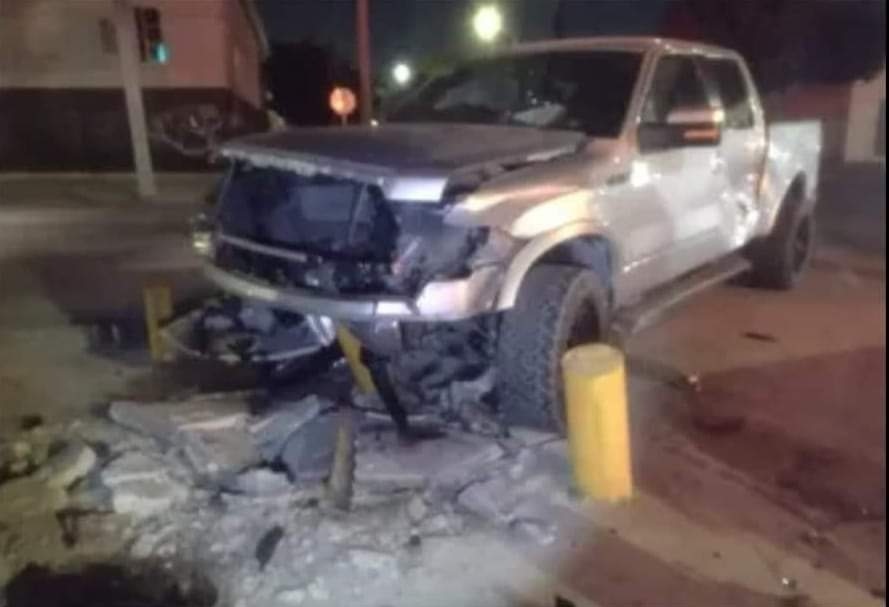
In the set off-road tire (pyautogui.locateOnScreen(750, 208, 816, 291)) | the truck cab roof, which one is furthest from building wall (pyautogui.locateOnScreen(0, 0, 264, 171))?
off-road tire (pyautogui.locateOnScreen(750, 208, 816, 291))

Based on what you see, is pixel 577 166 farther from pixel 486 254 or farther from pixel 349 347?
pixel 349 347

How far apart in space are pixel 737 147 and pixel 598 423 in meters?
2.81

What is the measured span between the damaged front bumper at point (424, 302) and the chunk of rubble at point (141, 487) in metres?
0.85

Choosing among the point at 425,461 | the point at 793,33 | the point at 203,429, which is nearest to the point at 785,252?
the point at 793,33

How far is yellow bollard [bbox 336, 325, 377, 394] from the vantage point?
4594mm

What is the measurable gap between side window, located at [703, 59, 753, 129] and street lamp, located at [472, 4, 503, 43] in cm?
133

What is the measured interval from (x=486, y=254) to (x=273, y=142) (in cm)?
112

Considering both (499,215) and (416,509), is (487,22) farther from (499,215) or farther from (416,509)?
(416,509)

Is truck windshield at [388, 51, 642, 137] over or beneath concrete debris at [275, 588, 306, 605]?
over

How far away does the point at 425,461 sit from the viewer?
408cm

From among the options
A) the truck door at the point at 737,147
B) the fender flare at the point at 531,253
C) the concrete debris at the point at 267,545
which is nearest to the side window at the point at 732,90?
the truck door at the point at 737,147

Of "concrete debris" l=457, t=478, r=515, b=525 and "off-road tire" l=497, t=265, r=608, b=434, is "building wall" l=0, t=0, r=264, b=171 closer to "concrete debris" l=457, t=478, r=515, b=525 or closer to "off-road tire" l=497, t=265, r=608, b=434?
"off-road tire" l=497, t=265, r=608, b=434

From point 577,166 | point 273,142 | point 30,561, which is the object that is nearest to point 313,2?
point 273,142

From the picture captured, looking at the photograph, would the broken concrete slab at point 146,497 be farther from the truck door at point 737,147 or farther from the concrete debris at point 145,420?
the truck door at point 737,147
